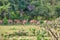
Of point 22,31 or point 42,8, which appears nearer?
point 22,31

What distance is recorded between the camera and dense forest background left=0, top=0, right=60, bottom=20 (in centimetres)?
2236

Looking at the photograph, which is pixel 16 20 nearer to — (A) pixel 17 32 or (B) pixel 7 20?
(B) pixel 7 20

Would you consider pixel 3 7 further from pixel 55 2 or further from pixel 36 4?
pixel 55 2

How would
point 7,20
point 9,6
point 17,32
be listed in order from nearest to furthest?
1. point 17,32
2. point 7,20
3. point 9,6

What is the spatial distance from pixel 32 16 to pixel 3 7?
2969 millimetres

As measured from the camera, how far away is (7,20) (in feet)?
69.3

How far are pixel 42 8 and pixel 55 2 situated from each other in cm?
182

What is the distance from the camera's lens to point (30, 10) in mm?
23094

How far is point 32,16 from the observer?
22906 mm

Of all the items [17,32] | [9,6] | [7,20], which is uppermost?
[9,6]

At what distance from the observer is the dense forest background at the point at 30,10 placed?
22359 mm

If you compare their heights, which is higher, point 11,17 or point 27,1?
point 27,1

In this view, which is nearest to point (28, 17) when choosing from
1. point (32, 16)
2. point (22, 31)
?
point (32, 16)

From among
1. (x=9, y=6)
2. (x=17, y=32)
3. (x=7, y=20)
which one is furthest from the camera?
(x=9, y=6)
